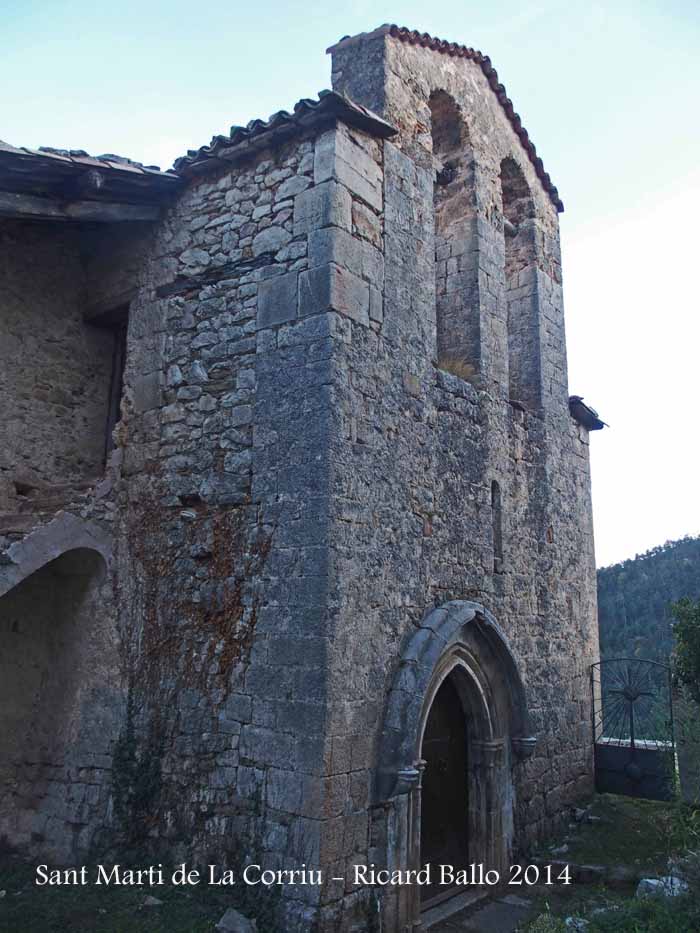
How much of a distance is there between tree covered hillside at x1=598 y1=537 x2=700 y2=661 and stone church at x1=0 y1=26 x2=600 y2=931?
32.9 feet

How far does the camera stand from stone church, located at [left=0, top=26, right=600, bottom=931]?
4.77m

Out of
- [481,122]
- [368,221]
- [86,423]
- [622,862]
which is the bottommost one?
[622,862]

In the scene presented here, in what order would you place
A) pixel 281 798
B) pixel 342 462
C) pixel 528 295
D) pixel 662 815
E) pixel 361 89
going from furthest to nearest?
pixel 528 295, pixel 662 815, pixel 361 89, pixel 342 462, pixel 281 798

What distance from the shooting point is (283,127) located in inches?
210

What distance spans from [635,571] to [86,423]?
52.6 feet

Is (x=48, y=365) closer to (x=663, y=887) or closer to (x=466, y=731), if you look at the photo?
(x=466, y=731)

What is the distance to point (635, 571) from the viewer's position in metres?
19.2

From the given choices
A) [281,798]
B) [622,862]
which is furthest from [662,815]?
[281,798]

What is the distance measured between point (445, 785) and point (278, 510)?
2849 mm

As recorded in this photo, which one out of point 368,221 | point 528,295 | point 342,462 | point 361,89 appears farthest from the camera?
point 528,295

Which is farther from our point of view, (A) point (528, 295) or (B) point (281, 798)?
(A) point (528, 295)

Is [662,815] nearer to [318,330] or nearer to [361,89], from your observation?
[318,330]

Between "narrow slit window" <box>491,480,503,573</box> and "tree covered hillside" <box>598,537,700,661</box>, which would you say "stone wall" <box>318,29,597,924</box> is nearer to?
"narrow slit window" <box>491,480,503,573</box>

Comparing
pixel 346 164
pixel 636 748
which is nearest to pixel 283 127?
pixel 346 164
